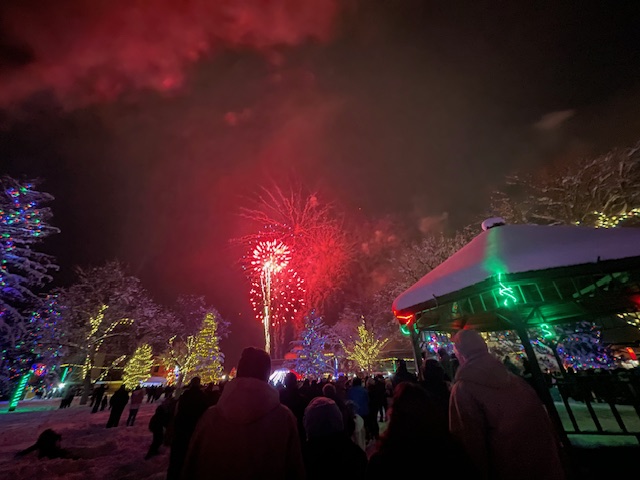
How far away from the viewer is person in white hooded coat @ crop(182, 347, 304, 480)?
7.68 ft

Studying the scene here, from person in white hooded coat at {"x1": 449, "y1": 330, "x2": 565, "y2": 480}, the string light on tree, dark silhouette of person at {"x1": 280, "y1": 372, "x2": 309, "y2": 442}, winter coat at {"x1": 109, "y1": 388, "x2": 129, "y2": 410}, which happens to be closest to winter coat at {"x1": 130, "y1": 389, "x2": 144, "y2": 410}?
winter coat at {"x1": 109, "y1": 388, "x2": 129, "y2": 410}

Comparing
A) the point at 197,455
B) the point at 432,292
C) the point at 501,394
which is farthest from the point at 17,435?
the point at 501,394

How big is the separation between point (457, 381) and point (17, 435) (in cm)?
1713

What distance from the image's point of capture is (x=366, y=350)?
146ft

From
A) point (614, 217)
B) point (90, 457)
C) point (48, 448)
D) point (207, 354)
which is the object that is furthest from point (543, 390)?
point (207, 354)

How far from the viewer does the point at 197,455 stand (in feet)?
7.87

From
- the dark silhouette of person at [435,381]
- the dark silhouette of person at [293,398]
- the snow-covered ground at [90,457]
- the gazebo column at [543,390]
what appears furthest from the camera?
the snow-covered ground at [90,457]

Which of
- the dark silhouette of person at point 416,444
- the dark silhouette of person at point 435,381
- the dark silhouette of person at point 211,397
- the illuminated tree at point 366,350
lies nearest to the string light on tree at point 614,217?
the dark silhouette of person at point 435,381

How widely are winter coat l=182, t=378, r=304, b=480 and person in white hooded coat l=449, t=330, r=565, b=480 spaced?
1.43 meters

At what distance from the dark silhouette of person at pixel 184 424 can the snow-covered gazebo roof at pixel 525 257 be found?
447cm

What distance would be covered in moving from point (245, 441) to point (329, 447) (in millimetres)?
842

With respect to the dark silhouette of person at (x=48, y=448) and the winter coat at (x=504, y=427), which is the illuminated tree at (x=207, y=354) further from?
the winter coat at (x=504, y=427)

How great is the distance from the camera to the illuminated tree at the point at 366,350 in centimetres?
4362

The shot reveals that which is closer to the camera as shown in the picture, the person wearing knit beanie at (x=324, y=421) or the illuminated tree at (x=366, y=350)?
→ the person wearing knit beanie at (x=324, y=421)
